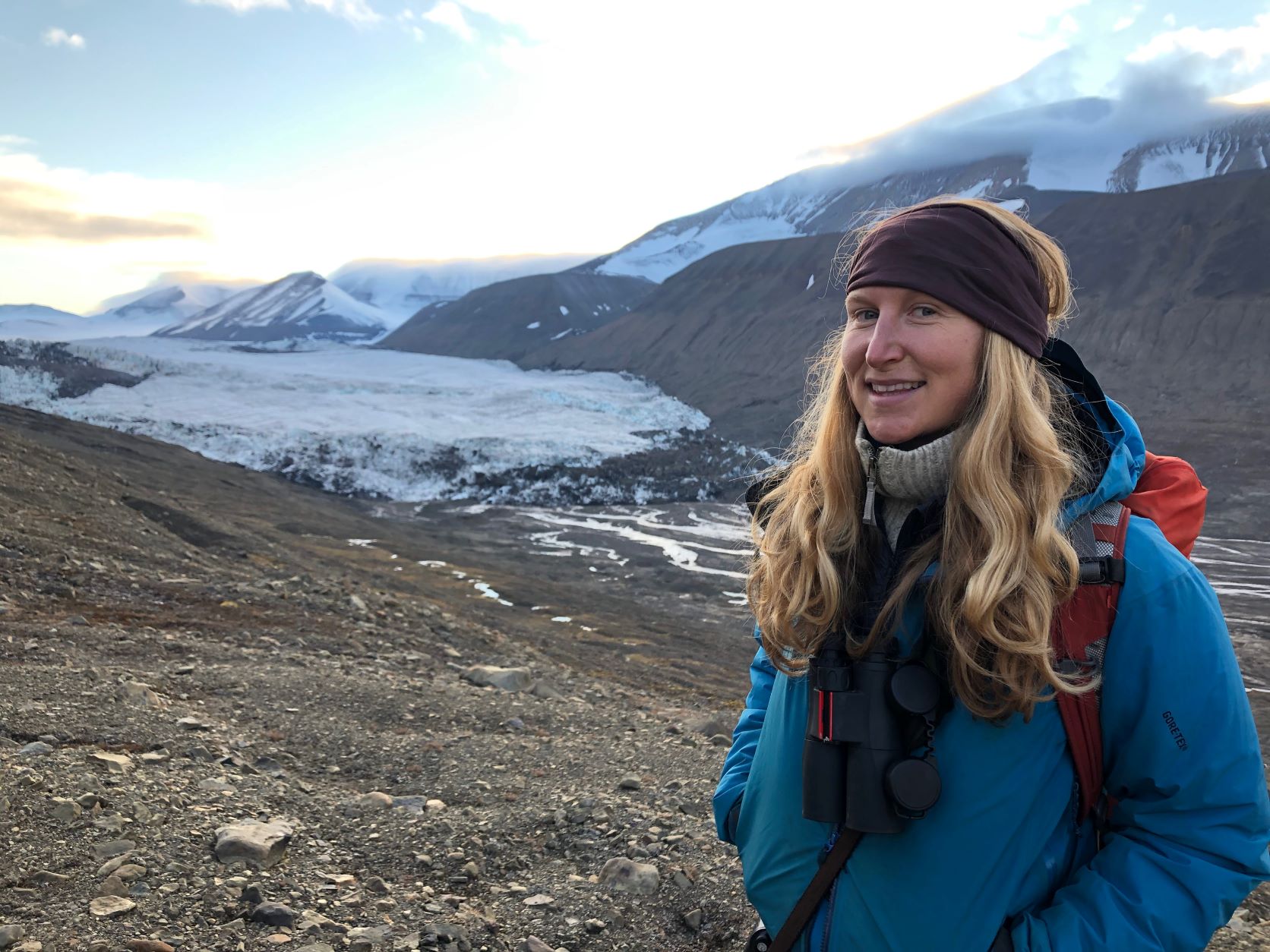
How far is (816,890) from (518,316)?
113 m

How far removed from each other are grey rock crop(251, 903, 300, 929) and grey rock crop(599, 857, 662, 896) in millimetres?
1246

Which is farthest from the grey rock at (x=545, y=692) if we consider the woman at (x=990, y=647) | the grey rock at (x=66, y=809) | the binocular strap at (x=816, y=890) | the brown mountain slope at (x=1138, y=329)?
the brown mountain slope at (x=1138, y=329)

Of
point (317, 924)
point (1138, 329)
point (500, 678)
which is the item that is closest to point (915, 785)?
point (317, 924)

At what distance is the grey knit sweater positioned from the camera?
1643 mm

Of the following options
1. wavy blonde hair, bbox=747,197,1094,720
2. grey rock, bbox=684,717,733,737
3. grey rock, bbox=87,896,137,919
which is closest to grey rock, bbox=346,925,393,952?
grey rock, bbox=87,896,137,919

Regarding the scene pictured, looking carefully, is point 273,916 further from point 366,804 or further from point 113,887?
point 366,804

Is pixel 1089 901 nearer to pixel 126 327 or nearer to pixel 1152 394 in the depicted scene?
pixel 1152 394

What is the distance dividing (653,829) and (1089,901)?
3.09 metres

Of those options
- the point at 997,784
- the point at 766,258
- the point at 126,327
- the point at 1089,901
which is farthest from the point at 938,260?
the point at 126,327

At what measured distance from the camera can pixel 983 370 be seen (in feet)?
5.45

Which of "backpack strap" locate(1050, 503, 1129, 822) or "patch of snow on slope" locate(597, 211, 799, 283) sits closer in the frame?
"backpack strap" locate(1050, 503, 1129, 822)

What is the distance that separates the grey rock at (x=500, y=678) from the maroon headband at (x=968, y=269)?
6502 millimetres

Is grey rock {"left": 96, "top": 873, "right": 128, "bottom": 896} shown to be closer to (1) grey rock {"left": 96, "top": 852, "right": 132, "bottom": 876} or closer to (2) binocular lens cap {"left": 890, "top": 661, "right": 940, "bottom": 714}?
(1) grey rock {"left": 96, "top": 852, "right": 132, "bottom": 876}

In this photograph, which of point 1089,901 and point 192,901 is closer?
point 1089,901
